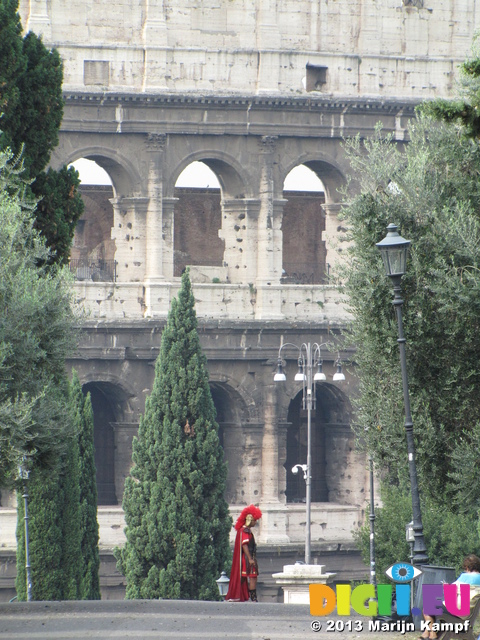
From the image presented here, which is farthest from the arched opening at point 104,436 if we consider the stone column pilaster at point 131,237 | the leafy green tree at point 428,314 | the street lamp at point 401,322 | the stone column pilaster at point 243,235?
the street lamp at point 401,322

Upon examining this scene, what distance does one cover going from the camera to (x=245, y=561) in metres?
22.6

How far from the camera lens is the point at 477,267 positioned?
1975 centimetres

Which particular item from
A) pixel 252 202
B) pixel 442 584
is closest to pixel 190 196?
pixel 252 202

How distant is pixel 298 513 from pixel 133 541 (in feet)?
23.5

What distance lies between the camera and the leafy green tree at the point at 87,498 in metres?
35.1

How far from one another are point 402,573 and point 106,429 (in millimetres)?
25523

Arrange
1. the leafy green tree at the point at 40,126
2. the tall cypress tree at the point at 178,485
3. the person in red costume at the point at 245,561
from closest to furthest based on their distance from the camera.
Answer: the person in red costume at the point at 245,561 → the leafy green tree at the point at 40,126 → the tall cypress tree at the point at 178,485

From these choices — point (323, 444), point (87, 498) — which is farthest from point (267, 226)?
point (87, 498)

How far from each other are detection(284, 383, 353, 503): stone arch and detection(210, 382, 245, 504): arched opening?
53.8 inches

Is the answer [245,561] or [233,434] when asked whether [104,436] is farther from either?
[245,561]

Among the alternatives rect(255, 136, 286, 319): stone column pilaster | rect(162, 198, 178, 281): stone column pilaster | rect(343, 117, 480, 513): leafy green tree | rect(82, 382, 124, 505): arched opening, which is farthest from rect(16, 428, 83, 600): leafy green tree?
rect(343, 117, 480, 513): leafy green tree

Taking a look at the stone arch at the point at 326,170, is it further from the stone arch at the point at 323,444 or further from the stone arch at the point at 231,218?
the stone arch at the point at 323,444

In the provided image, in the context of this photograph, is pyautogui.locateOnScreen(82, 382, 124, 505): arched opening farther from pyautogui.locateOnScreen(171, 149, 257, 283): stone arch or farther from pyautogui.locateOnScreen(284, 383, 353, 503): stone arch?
pyautogui.locateOnScreen(284, 383, 353, 503): stone arch

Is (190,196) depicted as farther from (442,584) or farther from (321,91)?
(442,584)
